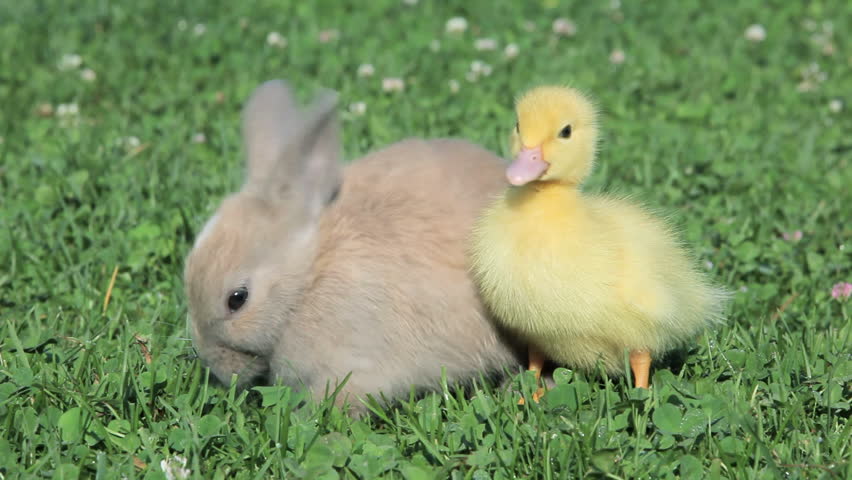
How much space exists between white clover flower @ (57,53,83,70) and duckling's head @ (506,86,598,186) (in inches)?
155

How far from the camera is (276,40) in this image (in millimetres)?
6582

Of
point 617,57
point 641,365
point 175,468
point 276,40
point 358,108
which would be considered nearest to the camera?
point 175,468

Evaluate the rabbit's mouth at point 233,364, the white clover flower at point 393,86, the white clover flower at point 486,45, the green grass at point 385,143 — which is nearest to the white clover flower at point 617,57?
the green grass at point 385,143

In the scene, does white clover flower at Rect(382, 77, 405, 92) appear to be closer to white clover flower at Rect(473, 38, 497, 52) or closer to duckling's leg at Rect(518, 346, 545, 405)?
white clover flower at Rect(473, 38, 497, 52)

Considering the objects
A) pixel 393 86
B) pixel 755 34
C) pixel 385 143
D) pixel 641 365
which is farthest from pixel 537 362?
pixel 755 34

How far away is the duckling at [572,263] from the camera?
9.86 ft

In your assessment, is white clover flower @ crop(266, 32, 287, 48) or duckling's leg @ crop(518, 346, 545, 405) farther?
white clover flower @ crop(266, 32, 287, 48)

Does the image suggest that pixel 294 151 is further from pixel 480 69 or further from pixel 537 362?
pixel 480 69

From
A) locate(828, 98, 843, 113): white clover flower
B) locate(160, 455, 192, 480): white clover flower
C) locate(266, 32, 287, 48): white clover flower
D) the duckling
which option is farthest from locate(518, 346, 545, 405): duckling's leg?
locate(266, 32, 287, 48): white clover flower

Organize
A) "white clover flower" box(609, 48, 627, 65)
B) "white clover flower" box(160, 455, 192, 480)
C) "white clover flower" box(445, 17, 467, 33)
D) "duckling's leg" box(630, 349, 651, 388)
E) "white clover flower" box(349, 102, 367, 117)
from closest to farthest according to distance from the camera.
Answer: "white clover flower" box(160, 455, 192, 480) → "duckling's leg" box(630, 349, 651, 388) → "white clover flower" box(349, 102, 367, 117) → "white clover flower" box(609, 48, 627, 65) → "white clover flower" box(445, 17, 467, 33)

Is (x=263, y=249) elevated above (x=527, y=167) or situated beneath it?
situated beneath

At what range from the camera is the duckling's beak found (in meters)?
2.94

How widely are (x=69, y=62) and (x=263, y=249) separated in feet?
11.6

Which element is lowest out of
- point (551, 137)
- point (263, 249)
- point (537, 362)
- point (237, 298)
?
point (537, 362)
